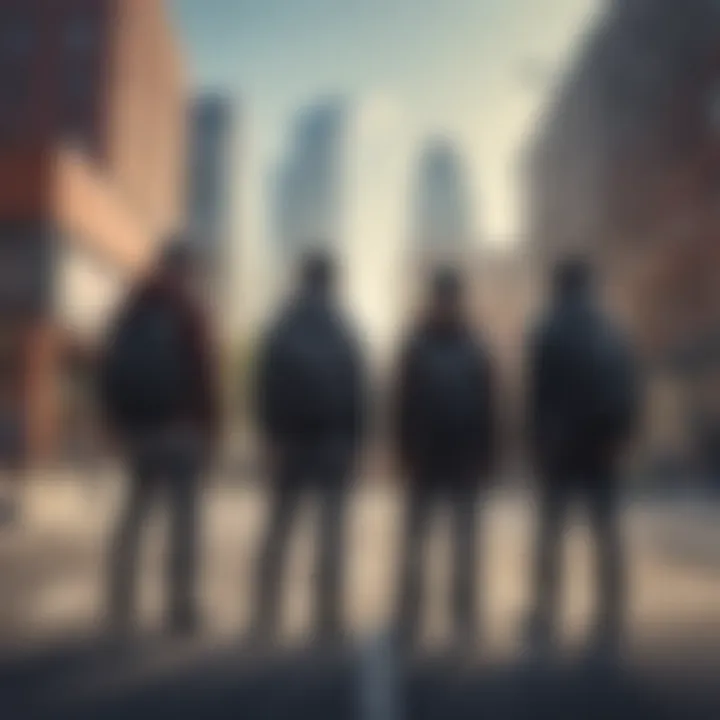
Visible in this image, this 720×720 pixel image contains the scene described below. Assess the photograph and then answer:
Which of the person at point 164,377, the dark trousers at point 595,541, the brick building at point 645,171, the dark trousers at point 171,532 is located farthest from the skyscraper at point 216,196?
the dark trousers at point 595,541

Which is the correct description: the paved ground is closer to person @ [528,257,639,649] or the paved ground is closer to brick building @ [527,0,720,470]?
person @ [528,257,639,649]

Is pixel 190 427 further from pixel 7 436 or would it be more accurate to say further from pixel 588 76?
pixel 588 76

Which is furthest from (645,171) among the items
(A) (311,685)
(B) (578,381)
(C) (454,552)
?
(A) (311,685)

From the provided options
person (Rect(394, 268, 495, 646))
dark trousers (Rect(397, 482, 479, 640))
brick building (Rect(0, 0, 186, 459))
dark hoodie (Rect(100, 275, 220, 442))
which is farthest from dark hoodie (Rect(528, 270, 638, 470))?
brick building (Rect(0, 0, 186, 459))

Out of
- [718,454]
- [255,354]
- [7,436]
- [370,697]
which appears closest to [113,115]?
[255,354]

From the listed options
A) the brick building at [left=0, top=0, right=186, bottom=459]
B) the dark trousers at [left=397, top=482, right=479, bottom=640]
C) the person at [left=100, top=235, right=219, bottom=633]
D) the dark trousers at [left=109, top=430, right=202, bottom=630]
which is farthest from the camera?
the dark trousers at [left=397, top=482, right=479, bottom=640]

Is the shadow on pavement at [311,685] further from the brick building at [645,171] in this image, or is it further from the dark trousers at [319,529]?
the brick building at [645,171]
